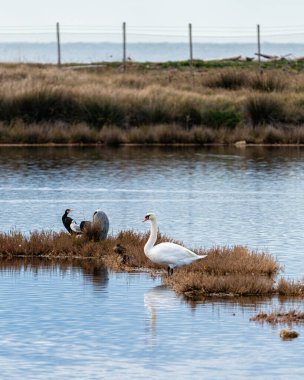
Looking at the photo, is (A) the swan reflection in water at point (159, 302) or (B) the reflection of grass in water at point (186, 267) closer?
(A) the swan reflection in water at point (159, 302)

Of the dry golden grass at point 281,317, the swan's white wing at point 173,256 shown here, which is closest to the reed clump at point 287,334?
the dry golden grass at point 281,317

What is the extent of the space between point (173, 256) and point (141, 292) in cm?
84

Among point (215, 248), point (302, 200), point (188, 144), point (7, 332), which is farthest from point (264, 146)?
point (7, 332)

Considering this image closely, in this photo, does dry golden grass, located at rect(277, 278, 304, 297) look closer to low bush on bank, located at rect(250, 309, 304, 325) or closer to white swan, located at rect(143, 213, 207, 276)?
white swan, located at rect(143, 213, 207, 276)

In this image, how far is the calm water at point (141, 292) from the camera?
47.8 feet

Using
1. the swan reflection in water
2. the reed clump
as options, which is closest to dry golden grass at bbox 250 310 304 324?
the reed clump

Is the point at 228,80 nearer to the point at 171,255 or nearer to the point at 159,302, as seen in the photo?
the point at 171,255

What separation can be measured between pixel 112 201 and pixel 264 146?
1747 cm

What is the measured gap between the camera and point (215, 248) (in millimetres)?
21875

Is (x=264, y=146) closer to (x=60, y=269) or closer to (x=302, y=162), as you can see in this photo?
(x=302, y=162)

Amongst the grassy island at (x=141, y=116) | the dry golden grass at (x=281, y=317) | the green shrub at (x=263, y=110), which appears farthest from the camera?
the green shrub at (x=263, y=110)

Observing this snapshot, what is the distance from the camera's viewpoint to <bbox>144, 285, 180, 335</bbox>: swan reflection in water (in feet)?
56.3

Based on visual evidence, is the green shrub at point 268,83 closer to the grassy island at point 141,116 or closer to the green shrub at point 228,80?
the green shrub at point 228,80

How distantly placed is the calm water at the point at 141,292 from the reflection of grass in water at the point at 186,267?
13.5 inches
